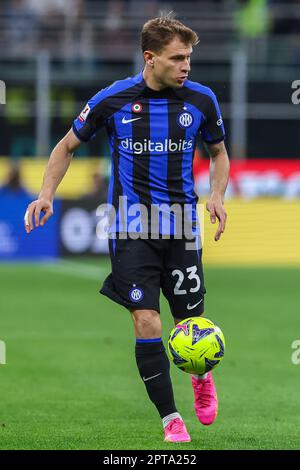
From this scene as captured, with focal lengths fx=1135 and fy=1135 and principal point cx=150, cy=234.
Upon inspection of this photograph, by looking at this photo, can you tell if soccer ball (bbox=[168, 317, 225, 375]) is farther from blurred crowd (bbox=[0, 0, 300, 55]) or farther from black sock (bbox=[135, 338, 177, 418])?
blurred crowd (bbox=[0, 0, 300, 55])

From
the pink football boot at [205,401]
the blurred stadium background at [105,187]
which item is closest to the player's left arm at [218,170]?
the pink football boot at [205,401]

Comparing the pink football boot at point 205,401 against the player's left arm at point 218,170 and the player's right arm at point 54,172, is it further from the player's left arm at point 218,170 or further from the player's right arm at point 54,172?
the player's right arm at point 54,172

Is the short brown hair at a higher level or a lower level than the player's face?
higher

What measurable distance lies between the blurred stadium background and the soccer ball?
2322 mm

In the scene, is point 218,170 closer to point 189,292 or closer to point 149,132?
point 149,132

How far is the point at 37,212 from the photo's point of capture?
6664mm

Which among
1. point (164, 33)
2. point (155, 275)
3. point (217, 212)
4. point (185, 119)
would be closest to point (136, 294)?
point (155, 275)

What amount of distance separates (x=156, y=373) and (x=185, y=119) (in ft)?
5.01

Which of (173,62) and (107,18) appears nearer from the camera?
(173,62)

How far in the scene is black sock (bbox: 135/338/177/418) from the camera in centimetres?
664

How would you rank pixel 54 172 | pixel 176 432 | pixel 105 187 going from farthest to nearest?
pixel 105 187
pixel 54 172
pixel 176 432

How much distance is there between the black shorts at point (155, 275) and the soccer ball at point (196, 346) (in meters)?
0.22

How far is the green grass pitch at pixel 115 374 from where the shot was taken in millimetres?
6789

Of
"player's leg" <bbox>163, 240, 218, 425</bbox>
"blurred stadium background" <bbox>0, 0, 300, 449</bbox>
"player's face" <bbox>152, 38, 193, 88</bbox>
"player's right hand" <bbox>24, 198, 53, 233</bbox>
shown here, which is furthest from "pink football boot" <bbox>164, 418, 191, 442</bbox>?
"blurred stadium background" <bbox>0, 0, 300, 449</bbox>
